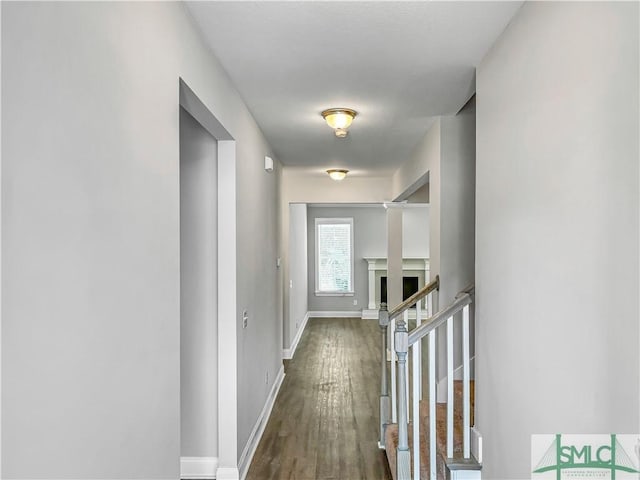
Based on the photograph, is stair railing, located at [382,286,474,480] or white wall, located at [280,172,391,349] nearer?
stair railing, located at [382,286,474,480]

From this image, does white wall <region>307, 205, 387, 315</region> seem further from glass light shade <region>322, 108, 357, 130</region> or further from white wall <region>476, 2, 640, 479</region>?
white wall <region>476, 2, 640, 479</region>

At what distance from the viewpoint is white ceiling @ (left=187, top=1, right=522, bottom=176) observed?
6.14 feet

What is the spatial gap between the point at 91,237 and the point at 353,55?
5.51 feet

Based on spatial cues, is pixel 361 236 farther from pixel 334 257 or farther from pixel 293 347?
pixel 293 347

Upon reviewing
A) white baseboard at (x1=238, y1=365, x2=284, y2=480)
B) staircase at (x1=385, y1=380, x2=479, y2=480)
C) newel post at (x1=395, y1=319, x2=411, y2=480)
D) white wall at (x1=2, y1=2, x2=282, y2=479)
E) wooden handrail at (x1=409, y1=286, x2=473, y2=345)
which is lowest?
white baseboard at (x1=238, y1=365, x2=284, y2=480)

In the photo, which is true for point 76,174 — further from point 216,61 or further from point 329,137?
point 329,137

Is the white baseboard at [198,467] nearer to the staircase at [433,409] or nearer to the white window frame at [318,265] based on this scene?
the staircase at [433,409]

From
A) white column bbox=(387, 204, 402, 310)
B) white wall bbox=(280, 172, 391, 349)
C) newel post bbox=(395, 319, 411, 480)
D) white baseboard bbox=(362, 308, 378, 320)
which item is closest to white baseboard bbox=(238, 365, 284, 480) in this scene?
newel post bbox=(395, 319, 411, 480)

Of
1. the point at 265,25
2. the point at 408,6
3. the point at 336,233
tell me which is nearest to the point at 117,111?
the point at 265,25

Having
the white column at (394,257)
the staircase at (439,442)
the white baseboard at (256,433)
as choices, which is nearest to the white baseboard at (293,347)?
the white baseboard at (256,433)

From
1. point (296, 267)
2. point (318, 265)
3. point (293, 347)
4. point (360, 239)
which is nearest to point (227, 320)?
point (293, 347)

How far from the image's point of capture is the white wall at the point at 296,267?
22.9ft

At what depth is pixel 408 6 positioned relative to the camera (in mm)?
1829

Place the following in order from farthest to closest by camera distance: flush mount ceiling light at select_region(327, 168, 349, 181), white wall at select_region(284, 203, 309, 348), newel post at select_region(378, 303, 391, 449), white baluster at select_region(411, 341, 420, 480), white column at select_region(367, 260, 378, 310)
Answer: white column at select_region(367, 260, 378, 310), white wall at select_region(284, 203, 309, 348), flush mount ceiling light at select_region(327, 168, 349, 181), newel post at select_region(378, 303, 391, 449), white baluster at select_region(411, 341, 420, 480)
